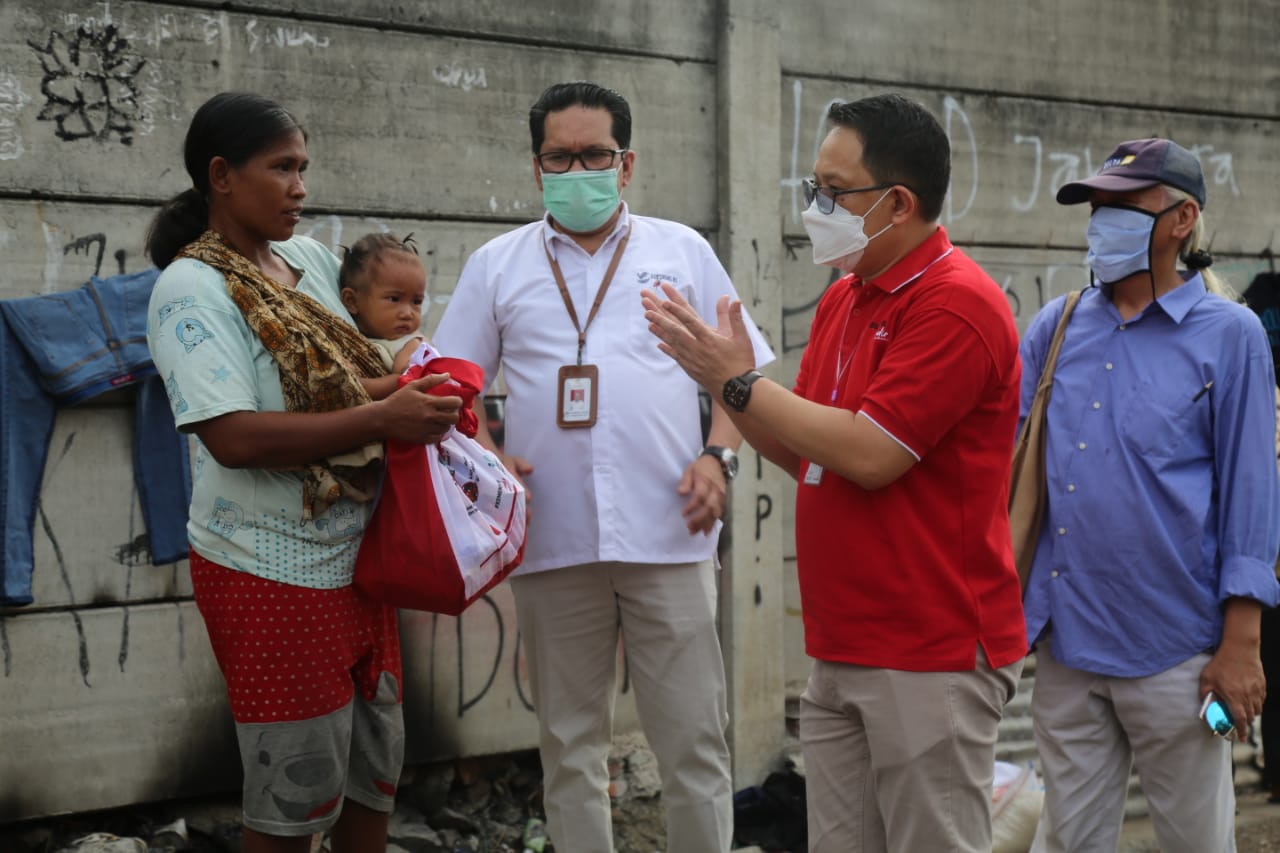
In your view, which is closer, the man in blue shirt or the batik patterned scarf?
the batik patterned scarf

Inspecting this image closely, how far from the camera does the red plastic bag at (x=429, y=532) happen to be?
2604 mm

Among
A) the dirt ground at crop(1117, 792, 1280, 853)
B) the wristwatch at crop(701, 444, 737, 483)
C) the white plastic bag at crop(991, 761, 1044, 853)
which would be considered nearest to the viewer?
the wristwatch at crop(701, 444, 737, 483)

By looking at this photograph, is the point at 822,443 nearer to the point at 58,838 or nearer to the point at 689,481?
the point at 689,481

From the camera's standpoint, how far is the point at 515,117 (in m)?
4.53

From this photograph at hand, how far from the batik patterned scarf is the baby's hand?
0.24 metres

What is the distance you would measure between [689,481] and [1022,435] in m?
0.87

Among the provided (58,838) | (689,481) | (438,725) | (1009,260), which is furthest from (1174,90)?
(58,838)

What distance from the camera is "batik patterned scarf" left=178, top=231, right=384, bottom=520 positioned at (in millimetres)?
2559

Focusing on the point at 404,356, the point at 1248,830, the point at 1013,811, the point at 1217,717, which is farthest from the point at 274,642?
the point at 1248,830

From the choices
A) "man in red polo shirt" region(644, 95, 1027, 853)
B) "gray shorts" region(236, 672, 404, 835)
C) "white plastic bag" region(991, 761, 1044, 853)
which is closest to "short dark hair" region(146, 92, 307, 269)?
"man in red polo shirt" region(644, 95, 1027, 853)

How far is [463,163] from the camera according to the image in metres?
4.45

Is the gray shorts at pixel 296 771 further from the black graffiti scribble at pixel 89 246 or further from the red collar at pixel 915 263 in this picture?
the black graffiti scribble at pixel 89 246

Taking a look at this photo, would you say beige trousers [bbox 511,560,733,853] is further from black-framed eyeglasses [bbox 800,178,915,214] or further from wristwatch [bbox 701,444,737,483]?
black-framed eyeglasses [bbox 800,178,915,214]

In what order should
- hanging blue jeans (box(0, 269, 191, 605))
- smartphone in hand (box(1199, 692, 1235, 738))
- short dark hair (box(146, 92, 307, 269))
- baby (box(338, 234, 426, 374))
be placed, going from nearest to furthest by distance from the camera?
short dark hair (box(146, 92, 307, 269)) < smartphone in hand (box(1199, 692, 1235, 738)) < baby (box(338, 234, 426, 374)) < hanging blue jeans (box(0, 269, 191, 605))
